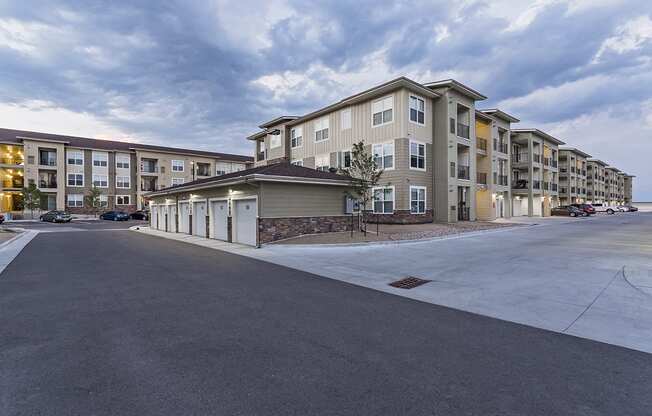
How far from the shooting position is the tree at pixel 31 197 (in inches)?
1665

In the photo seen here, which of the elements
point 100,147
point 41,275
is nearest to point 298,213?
point 41,275

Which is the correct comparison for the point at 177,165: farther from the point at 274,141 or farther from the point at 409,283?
the point at 409,283

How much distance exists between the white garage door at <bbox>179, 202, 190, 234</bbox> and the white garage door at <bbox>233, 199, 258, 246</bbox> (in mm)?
8044

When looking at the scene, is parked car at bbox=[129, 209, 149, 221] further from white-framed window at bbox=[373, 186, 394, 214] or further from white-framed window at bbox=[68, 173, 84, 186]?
white-framed window at bbox=[373, 186, 394, 214]

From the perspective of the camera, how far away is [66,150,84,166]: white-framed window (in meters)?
48.4

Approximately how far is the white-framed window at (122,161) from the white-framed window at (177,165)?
6.94 m

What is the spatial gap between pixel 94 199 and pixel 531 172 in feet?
202

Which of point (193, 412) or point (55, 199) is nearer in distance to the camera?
point (193, 412)

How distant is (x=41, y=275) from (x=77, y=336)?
6.20 meters

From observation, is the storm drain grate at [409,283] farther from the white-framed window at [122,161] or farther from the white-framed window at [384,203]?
the white-framed window at [122,161]

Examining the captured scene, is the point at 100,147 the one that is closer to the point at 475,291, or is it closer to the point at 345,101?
the point at 345,101

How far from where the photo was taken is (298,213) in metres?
16.8

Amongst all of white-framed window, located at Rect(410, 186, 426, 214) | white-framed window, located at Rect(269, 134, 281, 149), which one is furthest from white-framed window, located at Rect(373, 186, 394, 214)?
white-framed window, located at Rect(269, 134, 281, 149)

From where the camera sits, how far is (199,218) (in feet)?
72.0
